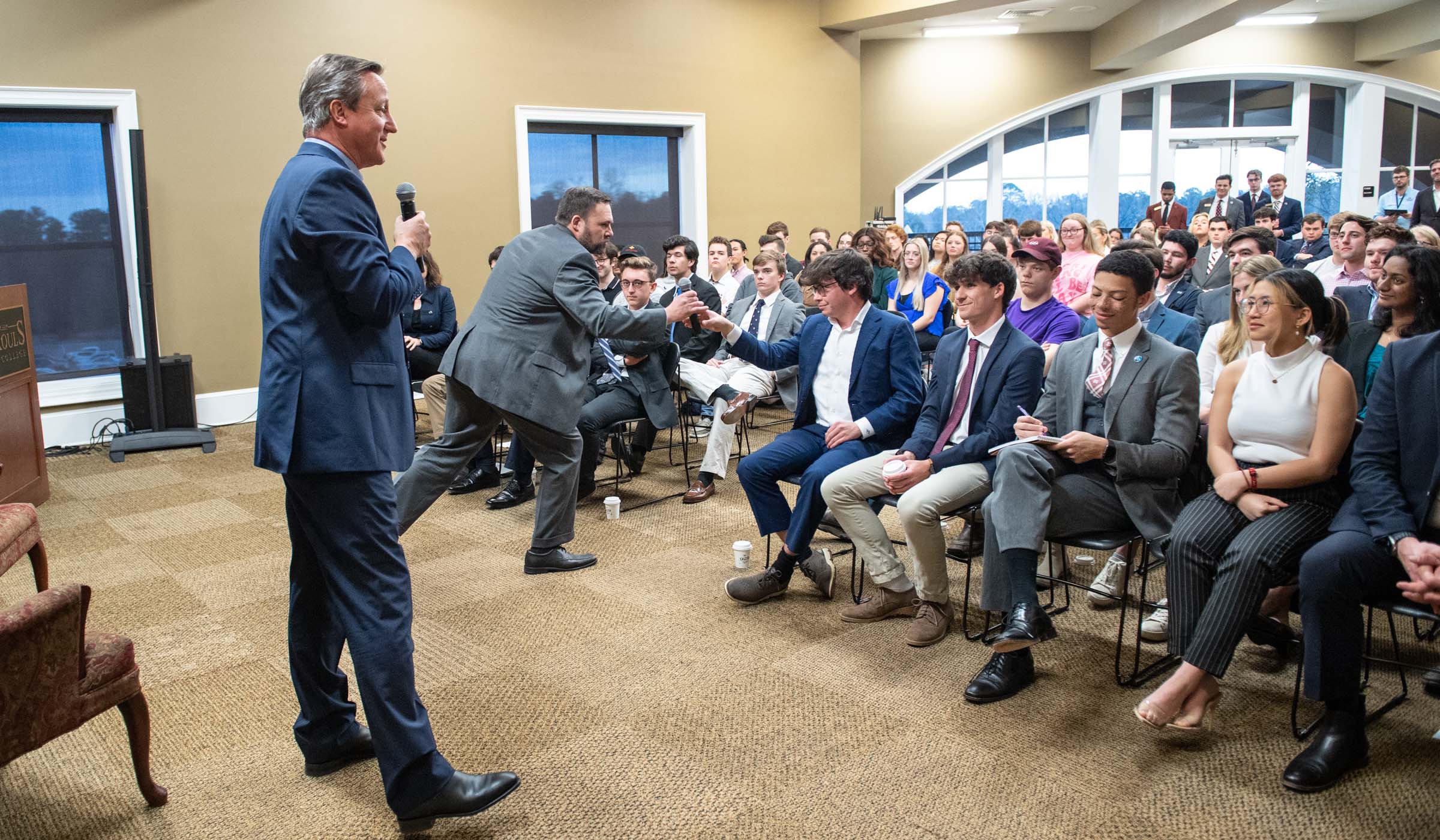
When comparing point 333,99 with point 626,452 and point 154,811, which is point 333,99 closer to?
point 154,811

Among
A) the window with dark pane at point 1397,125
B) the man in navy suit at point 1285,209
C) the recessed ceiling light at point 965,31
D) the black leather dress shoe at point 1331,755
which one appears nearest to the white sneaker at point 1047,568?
the black leather dress shoe at point 1331,755

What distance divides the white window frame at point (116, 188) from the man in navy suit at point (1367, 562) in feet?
22.6

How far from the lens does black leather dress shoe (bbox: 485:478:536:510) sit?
16.8 ft

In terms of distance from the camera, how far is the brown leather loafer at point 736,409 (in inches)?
189

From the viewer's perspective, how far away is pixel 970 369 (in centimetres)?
333

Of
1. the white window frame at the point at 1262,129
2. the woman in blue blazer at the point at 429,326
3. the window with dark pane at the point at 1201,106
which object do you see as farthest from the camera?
the window with dark pane at the point at 1201,106

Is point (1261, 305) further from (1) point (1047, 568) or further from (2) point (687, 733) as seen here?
(2) point (687, 733)

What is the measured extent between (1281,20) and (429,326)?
468 inches

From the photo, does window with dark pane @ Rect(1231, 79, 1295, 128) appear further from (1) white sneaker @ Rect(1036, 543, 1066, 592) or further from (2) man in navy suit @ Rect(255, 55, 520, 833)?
(2) man in navy suit @ Rect(255, 55, 520, 833)

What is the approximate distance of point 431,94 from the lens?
8.02 m

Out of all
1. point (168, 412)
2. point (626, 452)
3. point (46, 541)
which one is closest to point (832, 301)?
point (626, 452)

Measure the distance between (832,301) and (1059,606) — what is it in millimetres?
1334

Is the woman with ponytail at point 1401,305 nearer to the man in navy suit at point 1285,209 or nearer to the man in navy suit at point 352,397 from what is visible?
the man in navy suit at point 352,397

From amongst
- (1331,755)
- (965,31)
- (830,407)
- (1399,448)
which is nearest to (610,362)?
(830,407)
